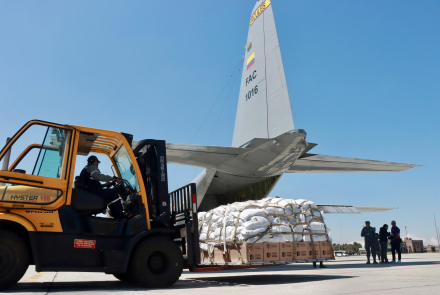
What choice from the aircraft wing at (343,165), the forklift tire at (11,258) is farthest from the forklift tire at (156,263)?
the aircraft wing at (343,165)

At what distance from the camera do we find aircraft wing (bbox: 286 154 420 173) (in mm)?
12805

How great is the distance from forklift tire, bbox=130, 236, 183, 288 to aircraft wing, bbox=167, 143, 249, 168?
18.1 ft

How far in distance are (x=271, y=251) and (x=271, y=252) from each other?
0.06 ft

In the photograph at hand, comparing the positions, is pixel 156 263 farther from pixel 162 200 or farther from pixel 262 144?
pixel 262 144

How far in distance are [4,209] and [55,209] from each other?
2.03ft

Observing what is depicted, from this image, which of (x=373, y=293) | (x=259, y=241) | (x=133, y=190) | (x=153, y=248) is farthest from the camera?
(x=259, y=241)

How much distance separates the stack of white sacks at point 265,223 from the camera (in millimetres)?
6254

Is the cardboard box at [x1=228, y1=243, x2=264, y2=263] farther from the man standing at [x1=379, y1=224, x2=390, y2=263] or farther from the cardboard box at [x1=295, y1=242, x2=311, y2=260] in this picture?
the man standing at [x1=379, y1=224, x2=390, y2=263]

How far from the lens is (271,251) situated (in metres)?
6.20

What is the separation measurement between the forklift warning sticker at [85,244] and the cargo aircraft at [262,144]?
583cm

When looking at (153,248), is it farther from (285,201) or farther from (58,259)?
(285,201)

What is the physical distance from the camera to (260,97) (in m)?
13.0

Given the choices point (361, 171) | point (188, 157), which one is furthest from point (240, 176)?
point (361, 171)

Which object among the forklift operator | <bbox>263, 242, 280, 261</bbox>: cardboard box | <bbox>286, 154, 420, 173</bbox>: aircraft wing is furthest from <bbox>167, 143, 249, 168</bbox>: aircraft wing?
<bbox>263, 242, 280, 261</bbox>: cardboard box
